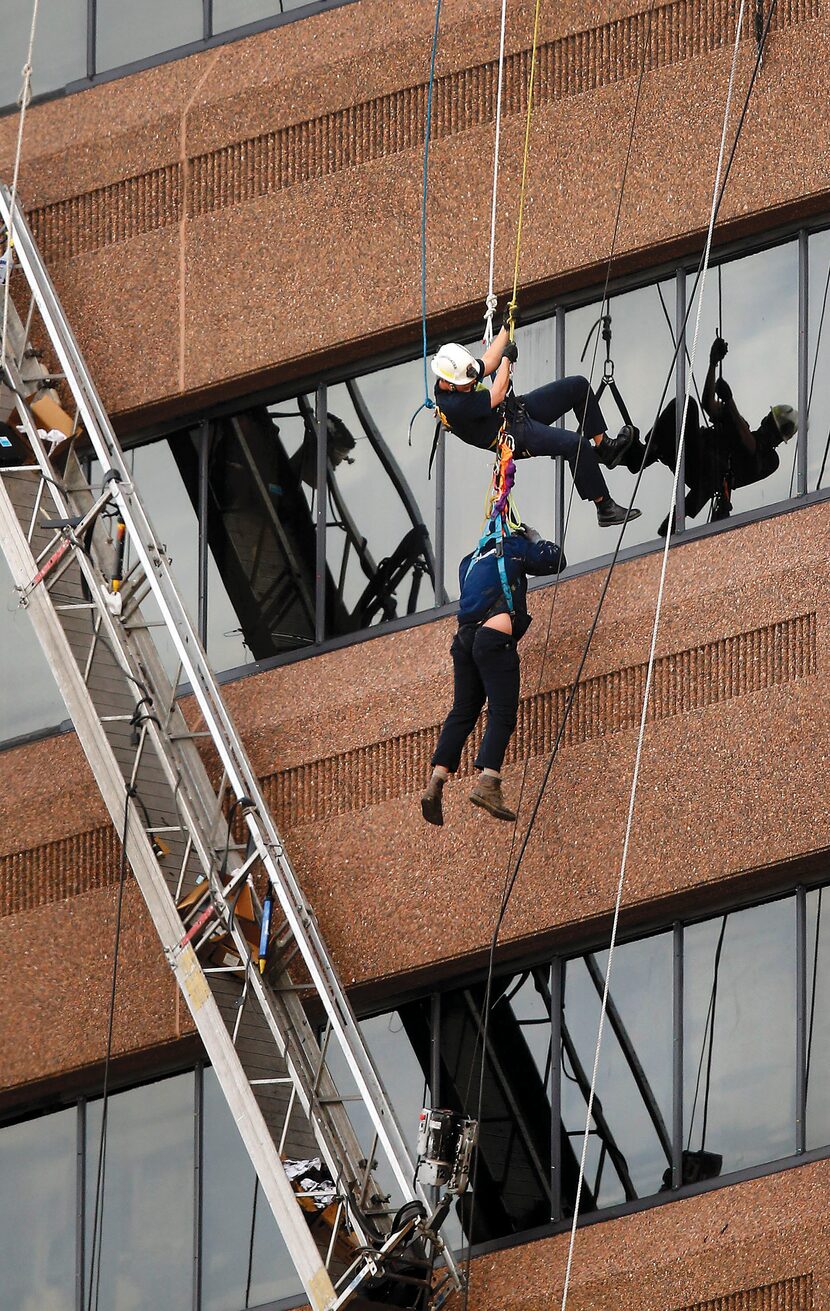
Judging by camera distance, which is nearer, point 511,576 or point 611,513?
point 511,576

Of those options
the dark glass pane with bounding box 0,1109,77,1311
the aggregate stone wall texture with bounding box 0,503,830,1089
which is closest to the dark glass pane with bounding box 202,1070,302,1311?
the aggregate stone wall texture with bounding box 0,503,830,1089

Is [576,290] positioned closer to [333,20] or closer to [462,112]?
[462,112]

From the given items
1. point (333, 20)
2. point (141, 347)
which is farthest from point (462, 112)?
point (141, 347)

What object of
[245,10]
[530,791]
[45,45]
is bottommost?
[530,791]

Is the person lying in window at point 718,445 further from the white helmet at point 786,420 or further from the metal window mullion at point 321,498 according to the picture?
the metal window mullion at point 321,498

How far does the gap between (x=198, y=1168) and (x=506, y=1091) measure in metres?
2.25

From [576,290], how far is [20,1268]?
744cm

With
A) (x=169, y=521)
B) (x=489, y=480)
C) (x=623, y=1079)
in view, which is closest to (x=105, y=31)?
(x=169, y=521)

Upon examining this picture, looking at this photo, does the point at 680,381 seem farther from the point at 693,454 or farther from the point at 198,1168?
the point at 198,1168

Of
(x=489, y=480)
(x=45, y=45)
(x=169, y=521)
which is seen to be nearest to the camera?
(x=489, y=480)

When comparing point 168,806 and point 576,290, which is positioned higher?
point 576,290

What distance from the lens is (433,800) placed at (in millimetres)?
15883

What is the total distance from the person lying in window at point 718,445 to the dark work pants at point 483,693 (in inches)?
63.8

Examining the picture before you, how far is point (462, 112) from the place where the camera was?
17734 millimetres
